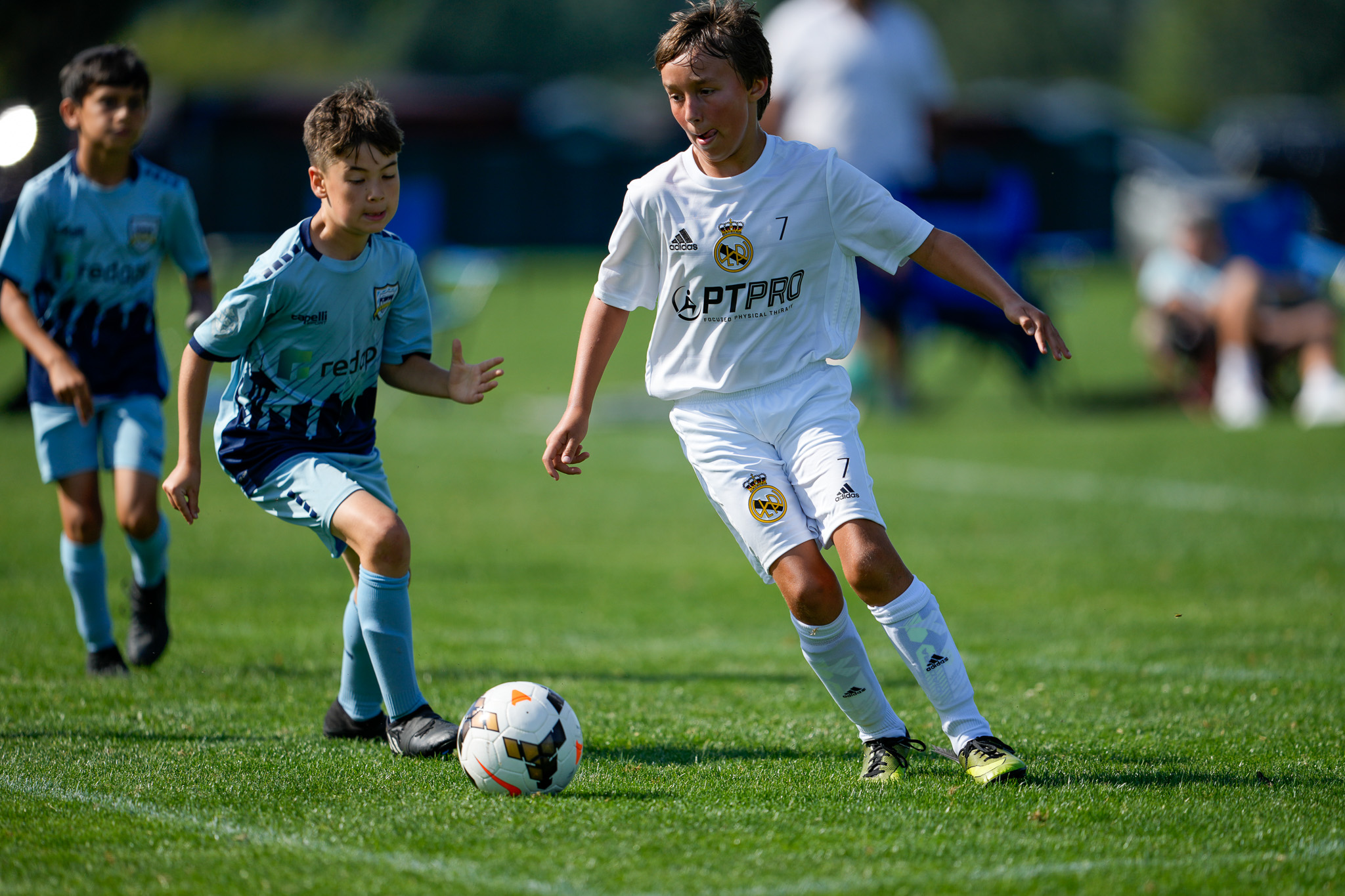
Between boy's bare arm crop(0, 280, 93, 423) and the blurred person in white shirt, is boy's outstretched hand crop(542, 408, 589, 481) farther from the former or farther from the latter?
the blurred person in white shirt

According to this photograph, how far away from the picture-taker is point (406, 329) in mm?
4395

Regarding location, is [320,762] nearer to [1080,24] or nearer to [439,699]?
[439,699]

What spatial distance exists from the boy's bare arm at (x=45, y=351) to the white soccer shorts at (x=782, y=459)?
6.63 ft

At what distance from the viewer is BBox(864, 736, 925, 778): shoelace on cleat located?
3.88m

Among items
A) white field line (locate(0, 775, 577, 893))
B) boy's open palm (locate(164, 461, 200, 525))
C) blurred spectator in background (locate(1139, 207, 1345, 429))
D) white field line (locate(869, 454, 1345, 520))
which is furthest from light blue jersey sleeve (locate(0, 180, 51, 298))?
blurred spectator in background (locate(1139, 207, 1345, 429))

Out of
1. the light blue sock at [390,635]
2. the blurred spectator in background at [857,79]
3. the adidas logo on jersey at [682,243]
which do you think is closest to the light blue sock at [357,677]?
the light blue sock at [390,635]

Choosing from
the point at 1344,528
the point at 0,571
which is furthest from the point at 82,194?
the point at 1344,528

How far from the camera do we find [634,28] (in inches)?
2840

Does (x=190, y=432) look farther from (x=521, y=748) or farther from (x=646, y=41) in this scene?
(x=646, y=41)

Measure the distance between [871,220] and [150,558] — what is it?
324 centimetres

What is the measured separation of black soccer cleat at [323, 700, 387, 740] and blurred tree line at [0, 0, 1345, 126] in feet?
183

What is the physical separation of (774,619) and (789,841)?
11.3 feet

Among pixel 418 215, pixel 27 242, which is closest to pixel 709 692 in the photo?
pixel 27 242

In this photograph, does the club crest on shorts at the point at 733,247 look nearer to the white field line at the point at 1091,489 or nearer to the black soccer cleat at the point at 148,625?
the black soccer cleat at the point at 148,625
